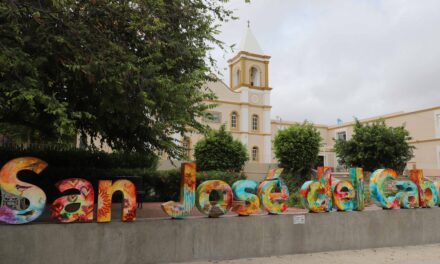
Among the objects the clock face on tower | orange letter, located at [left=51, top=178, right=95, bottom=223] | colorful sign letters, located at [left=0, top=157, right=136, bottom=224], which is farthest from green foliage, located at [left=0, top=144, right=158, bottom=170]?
the clock face on tower

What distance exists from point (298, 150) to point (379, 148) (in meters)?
4.77

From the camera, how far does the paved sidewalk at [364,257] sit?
798 cm

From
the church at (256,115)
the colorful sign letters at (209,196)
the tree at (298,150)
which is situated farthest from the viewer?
the church at (256,115)

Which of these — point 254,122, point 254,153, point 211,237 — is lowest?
point 211,237

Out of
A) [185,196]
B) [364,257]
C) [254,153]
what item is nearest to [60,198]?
[185,196]

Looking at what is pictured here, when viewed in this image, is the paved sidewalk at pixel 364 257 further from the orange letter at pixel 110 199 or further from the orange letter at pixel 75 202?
the orange letter at pixel 75 202

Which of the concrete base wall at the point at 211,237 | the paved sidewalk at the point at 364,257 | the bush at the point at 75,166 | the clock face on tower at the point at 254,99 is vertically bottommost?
the paved sidewalk at the point at 364,257

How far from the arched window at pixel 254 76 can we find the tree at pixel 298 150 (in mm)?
16287

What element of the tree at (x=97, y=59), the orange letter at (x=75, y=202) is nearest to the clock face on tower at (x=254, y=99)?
the tree at (x=97, y=59)

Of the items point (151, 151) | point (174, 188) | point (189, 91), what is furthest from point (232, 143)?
point (189, 91)

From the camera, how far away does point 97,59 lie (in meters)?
6.62

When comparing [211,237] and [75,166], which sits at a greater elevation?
[75,166]

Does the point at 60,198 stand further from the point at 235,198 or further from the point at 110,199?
the point at 235,198

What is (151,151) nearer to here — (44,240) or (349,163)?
(44,240)
